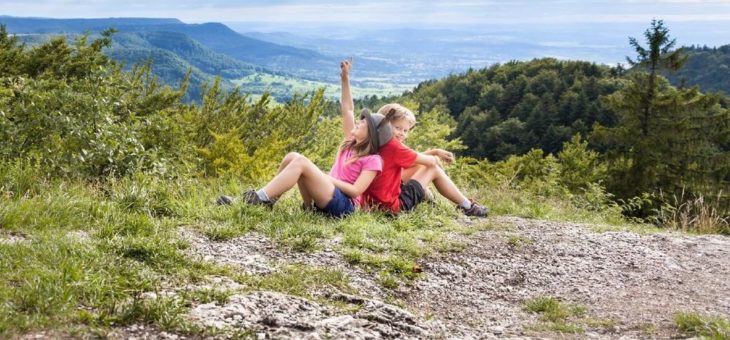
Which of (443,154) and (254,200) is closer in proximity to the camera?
(254,200)

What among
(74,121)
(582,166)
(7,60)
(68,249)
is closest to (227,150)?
(74,121)

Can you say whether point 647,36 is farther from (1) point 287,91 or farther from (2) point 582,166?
(1) point 287,91

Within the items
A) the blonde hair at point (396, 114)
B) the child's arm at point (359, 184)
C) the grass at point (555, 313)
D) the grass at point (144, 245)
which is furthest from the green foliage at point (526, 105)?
the grass at point (555, 313)

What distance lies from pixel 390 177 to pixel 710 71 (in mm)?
141931

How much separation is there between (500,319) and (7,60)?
24788mm

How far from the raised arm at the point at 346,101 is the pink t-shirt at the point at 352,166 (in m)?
0.33

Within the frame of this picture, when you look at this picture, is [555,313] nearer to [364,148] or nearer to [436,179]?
[364,148]

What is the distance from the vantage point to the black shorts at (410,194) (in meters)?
7.46

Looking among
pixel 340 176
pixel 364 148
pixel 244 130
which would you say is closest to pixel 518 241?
pixel 364 148

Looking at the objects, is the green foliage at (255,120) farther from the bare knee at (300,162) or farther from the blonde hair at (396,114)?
the bare knee at (300,162)

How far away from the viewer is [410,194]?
24.8ft

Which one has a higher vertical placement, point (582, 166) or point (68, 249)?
point (68, 249)

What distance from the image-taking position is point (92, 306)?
3586 mm

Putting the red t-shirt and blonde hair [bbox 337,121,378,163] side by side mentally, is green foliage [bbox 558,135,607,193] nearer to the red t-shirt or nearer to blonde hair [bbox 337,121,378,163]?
the red t-shirt
